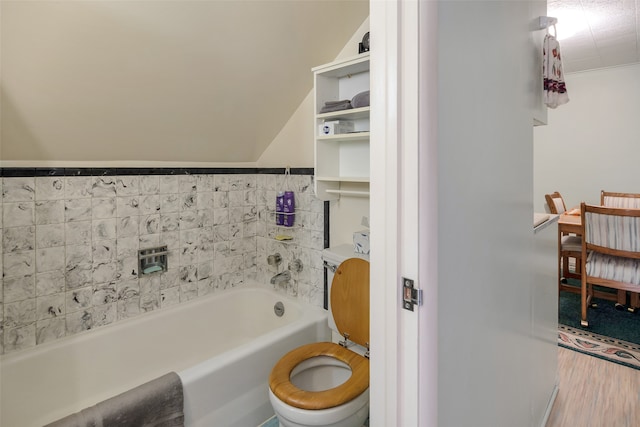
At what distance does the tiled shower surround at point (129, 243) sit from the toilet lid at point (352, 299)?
525 mm

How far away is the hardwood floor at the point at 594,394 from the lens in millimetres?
1922

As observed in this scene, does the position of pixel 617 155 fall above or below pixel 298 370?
above

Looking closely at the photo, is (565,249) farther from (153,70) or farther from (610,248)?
(153,70)

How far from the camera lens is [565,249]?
11.2ft

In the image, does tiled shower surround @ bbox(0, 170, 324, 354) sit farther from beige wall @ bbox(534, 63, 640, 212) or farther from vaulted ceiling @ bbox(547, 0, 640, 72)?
beige wall @ bbox(534, 63, 640, 212)

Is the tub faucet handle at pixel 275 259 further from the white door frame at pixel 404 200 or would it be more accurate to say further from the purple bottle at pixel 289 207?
the white door frame at pixel 404 200

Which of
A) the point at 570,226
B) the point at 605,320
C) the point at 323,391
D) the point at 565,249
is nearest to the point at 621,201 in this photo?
the point at 565,249

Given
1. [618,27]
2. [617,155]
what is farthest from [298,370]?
[617,155]

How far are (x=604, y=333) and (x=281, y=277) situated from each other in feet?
8.46

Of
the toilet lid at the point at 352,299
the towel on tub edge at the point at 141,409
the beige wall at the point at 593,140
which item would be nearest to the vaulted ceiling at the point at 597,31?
the beige wall at the point at 593,140

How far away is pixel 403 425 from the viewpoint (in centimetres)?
83

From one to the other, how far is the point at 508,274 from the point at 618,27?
328 cm

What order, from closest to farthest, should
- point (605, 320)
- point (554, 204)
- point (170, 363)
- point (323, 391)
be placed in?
1. point (323, 391)
2. point (170, 363)
3. point (605, 320)
4. point (554, 204)

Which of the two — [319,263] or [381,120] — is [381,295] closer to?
[381,120]
